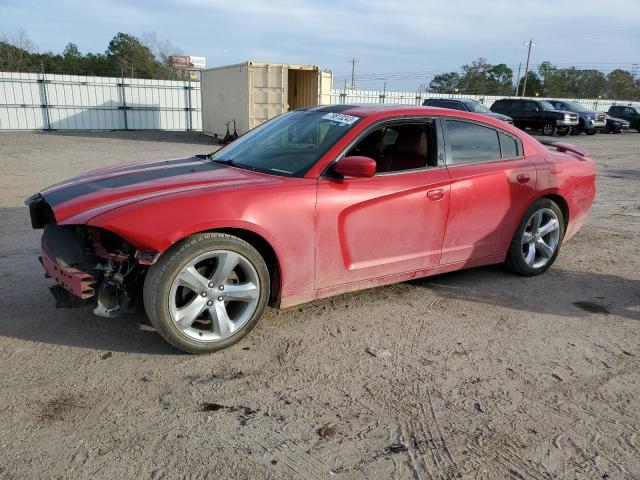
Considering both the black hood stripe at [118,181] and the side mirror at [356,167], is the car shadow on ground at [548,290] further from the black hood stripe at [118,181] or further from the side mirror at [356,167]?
the black hood stripe at [118,181]

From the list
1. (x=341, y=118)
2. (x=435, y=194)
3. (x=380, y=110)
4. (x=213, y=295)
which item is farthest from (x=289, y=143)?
(x=213, y=295)

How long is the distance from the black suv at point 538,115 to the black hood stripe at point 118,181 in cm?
2458

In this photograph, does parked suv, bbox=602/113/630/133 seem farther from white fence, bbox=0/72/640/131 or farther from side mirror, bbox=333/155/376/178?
side mirror, bbox=333/155/376/178

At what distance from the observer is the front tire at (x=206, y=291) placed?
10.1ft

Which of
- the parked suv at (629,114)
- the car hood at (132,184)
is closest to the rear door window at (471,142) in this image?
the car hood at (132,184)

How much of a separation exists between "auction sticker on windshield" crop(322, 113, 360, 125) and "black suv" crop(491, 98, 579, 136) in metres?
23.9

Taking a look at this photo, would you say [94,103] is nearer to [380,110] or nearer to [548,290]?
[380,110]

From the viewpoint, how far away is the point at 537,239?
16.1ft

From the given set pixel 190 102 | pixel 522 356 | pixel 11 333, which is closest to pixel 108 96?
pixel 190 102

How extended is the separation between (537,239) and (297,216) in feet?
8.73

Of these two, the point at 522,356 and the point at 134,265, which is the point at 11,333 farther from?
the point at 522,356

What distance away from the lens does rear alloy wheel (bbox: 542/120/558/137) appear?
82.0ft

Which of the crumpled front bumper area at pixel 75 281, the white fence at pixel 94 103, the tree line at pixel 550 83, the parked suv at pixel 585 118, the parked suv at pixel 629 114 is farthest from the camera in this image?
the tree line at pixel 550 83

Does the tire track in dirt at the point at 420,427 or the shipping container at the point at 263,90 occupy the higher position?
the shipping container at the point at 263,90
